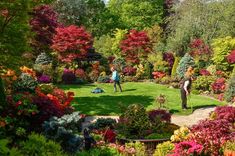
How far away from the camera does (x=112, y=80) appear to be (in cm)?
3634

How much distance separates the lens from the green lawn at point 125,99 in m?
24.4

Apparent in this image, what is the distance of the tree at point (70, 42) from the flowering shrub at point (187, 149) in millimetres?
24495

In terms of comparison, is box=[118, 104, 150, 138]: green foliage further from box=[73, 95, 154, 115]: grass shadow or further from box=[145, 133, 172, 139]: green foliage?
box=[73, 95, 154, 115]: grass shadow

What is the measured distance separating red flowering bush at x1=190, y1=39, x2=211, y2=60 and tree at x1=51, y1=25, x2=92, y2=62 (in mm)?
9963

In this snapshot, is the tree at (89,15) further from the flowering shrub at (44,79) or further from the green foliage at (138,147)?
the green foliage at (138,147)

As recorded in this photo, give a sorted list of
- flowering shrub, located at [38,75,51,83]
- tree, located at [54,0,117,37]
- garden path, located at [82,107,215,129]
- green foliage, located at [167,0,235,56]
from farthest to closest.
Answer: tree, located at [54,0,117,37] → green foliage, located at [167,0,235,56] → flowering shrub, located at [38,75,51,83] → garden path, located at [82,107,215,129]

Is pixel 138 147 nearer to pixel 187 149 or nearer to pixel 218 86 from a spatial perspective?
pixel 187 149

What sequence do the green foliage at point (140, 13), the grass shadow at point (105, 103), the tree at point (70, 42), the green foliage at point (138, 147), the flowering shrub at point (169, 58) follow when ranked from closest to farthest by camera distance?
the green foliage at point (138, 147) < the grass shadow at point (105, 103) < the tree at point (70, 42) < the flowering shrub at point (169, 58) < the green foliage at point (140, 13)

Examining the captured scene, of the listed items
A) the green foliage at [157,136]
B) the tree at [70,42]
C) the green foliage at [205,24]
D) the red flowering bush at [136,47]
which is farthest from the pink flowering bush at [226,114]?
the green foliage at [205,24]

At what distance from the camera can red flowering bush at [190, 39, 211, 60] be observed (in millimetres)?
41188

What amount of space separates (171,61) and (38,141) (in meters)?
31.0

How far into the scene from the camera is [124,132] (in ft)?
52.1

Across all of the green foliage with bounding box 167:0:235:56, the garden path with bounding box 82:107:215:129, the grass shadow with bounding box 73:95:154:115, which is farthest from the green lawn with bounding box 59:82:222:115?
the green foliage with bounding box 167:0:235:56

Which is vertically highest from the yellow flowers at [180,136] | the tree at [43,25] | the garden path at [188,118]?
the tree at [43,25]
